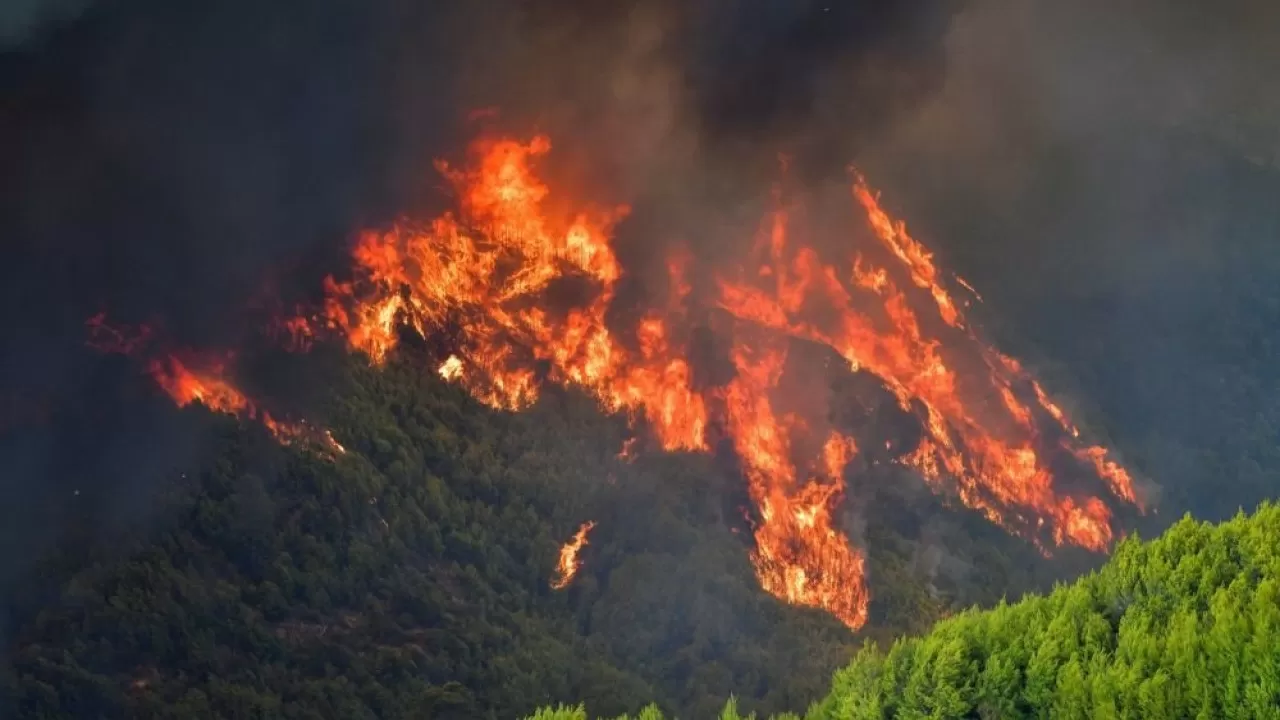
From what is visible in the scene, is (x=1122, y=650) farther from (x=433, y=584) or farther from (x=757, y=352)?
(x=757, y=352)

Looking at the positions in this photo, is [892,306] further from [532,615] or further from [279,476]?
[279,476]

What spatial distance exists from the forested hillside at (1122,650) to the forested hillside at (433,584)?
713cm

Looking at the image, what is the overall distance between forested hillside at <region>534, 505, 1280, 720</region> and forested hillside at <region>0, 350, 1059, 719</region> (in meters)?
7.13

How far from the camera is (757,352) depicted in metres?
21.5

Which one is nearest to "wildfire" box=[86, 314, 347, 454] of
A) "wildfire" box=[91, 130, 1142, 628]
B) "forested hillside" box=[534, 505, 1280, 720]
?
"wildfire" box=[91, 130, 1142, 628]

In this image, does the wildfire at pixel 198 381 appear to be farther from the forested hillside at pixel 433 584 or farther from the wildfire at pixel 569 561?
the wildfire at pixel 569 561

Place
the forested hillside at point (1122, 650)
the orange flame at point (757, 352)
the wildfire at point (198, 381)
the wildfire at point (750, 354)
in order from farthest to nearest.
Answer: the orange flame at point (757, 352)
the wildfire at point (750, 354)
the wildfire at point (198, 381)
the forested hillside at point (1122, 650)

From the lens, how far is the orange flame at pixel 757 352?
1841 centimetres

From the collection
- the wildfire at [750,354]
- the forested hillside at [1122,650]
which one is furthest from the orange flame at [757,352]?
the forested hillside at [1122,650]

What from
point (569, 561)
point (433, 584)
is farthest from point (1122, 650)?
point (433, 584)

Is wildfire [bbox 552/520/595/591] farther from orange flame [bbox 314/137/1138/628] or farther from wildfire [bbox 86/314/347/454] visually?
wildfire [bbox 86/314/347/454]

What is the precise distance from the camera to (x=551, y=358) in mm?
19250

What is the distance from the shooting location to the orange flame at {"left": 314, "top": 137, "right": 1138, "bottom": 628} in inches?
725

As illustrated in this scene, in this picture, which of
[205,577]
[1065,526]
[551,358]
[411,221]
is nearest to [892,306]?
[1065,526]
